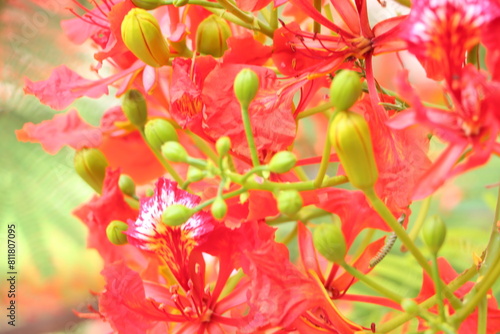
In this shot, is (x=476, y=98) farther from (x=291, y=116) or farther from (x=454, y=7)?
(x=291, y=116)

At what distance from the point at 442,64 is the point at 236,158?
10.4 inches

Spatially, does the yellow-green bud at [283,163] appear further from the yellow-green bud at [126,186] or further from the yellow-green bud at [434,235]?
the yellow-green bud at [126,186]

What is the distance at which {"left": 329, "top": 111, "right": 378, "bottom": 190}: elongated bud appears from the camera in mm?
527

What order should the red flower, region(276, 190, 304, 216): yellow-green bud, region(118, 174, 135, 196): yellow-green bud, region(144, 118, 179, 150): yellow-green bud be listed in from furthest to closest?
region(118, 174, 135, 196): yellow-green bud < region(144, 118, 179, 150): yellow-green bud < region(276, 190, 304, 216): yellow-green bud < the red flower

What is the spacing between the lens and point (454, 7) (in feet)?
1.59

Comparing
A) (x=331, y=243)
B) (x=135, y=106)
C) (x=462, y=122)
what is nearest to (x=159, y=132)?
(x=135, y=106)

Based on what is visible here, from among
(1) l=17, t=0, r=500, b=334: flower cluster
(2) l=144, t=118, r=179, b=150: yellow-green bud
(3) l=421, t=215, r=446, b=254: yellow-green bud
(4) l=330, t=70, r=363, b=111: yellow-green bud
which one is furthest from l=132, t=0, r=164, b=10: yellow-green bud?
(3) l=421, t=215, r=446, b=254: yellow-green bud

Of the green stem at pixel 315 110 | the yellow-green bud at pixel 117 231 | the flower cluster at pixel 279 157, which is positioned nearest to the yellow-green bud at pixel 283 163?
the flower cluster at pixel 279 157

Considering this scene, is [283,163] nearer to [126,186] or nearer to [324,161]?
[324,161]

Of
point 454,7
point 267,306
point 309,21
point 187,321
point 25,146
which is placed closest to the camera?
point 454,7

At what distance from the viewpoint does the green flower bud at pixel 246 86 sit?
59cm

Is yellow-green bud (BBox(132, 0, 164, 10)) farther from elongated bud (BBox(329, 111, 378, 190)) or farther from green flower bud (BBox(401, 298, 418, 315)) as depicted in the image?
green flower bud (BBox(401, 298, 418, 315))

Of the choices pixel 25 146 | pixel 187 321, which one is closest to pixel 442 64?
pixel 187 321

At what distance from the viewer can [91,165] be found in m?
0.81
